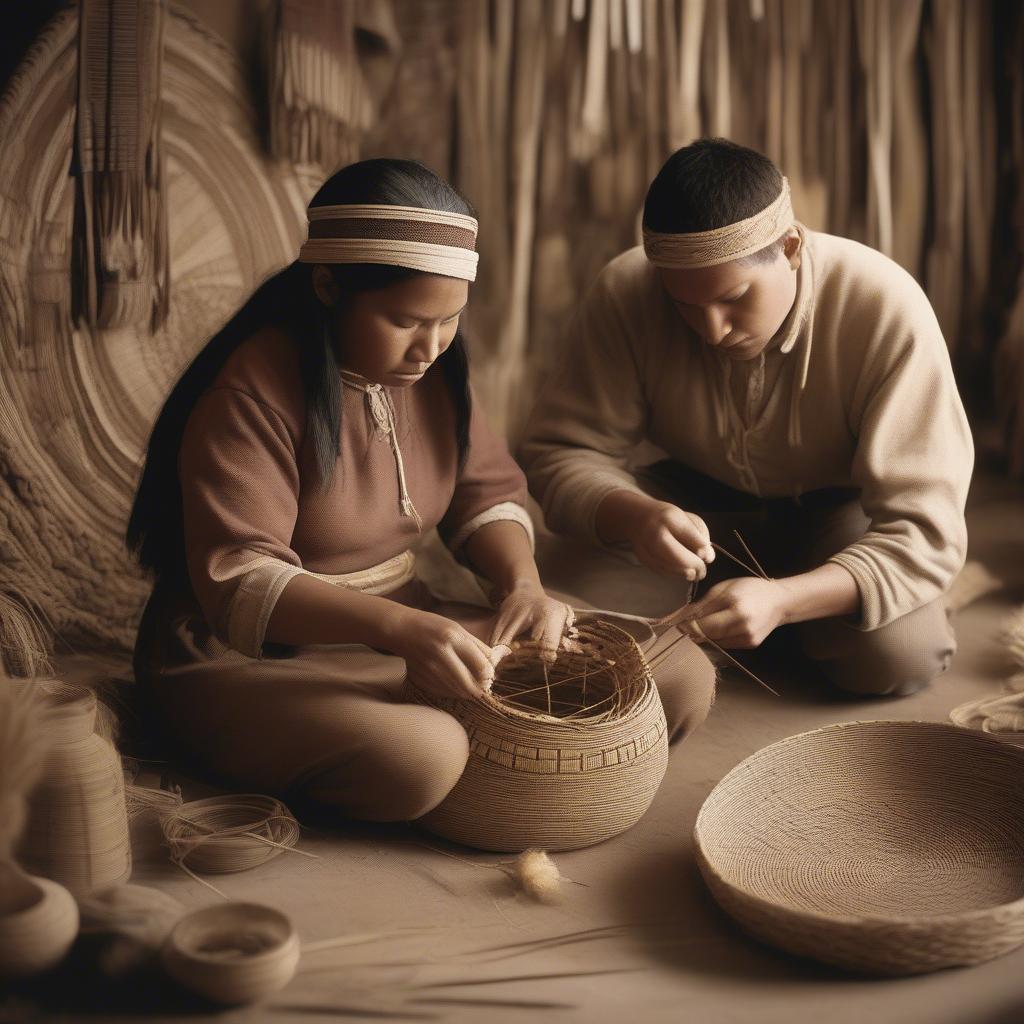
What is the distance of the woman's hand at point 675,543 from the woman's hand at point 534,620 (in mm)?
199

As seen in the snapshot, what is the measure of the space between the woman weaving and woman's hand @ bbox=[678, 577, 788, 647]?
0.16 metres

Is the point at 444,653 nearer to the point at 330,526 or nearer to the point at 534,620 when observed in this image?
the point at 534,620

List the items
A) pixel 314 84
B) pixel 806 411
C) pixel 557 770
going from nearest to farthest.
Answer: pixel 557 770 → pixel 806 411 → pixel 314 84

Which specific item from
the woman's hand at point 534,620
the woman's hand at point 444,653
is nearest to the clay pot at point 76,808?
the woman's hand at point 444,653

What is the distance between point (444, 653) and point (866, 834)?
2.47ft

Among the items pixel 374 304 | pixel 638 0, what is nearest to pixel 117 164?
pixel 374 304

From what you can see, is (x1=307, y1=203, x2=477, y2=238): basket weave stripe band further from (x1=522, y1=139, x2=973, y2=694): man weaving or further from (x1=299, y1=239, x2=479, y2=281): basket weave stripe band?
(x1=522, y1=139, x2=973, y2=694): man weaving

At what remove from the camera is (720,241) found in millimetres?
2170

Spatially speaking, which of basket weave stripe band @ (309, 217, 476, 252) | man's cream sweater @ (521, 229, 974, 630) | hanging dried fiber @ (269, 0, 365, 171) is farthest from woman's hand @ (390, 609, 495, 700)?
hanging dried fiber @ (269, 0, 365, 171)

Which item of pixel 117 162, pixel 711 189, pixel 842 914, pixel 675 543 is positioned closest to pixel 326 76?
pixel 117 162

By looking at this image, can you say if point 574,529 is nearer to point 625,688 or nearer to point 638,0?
point 625,688

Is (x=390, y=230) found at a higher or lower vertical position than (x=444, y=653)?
higher

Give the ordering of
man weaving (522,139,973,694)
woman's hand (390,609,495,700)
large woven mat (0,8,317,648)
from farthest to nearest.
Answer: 1. large woven mat (0,8,317,648)
2. man weaving (522,139,973,694)
3. woman's hand (390,609,495,700)

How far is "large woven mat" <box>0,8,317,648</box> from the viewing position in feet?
8.59
